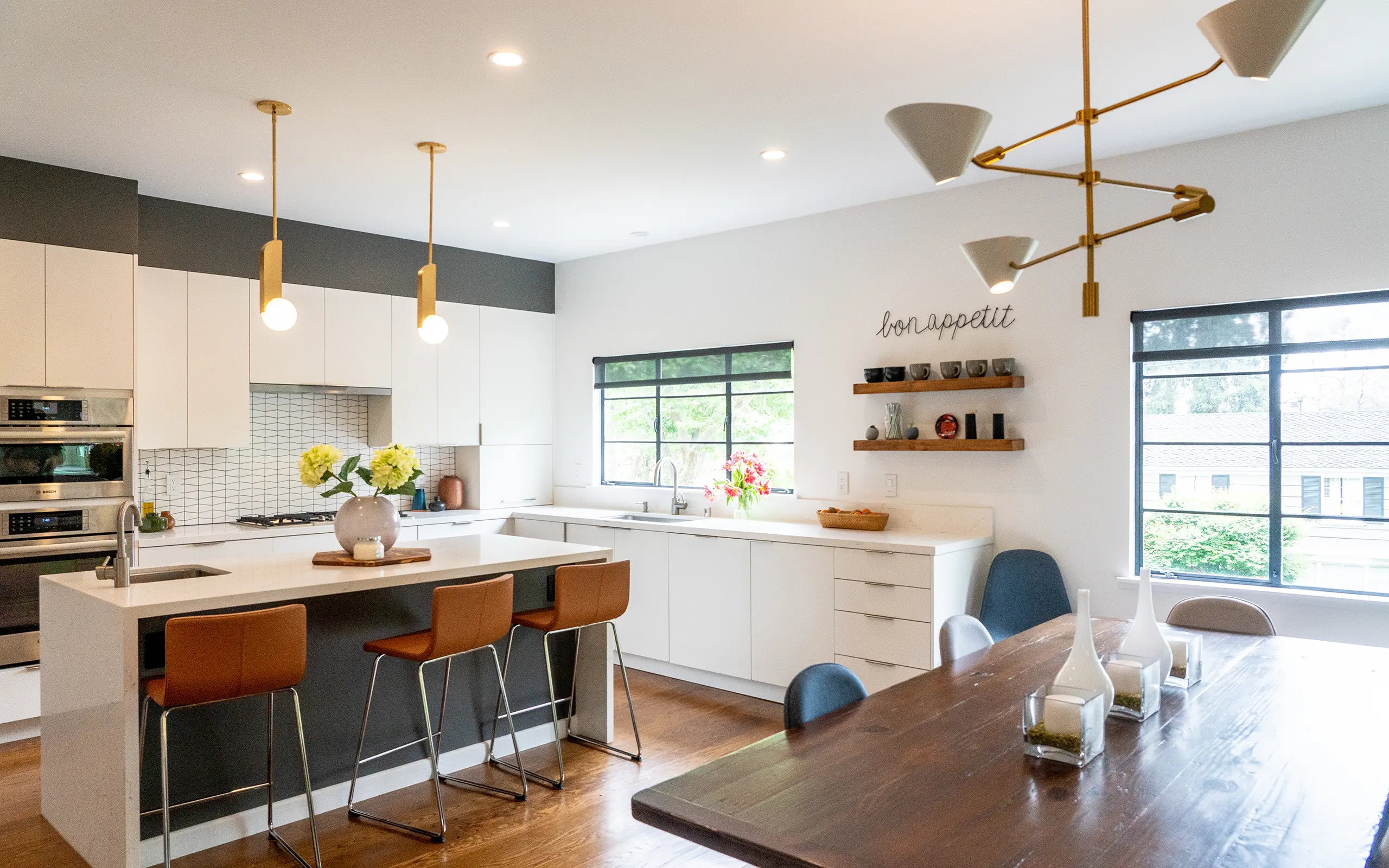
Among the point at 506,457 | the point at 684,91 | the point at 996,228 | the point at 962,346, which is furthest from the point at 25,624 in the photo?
the point at 996,228

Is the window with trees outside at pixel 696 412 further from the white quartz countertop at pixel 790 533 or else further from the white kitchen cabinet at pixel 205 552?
the white kitchen cabinet at pixel 205 552

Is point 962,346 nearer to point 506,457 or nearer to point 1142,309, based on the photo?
point 1142,309

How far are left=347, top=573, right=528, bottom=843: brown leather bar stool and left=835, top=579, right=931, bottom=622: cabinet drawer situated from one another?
1.74 m

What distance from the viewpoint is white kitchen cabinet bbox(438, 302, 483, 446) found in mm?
5984

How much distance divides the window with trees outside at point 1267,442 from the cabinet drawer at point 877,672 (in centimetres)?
121

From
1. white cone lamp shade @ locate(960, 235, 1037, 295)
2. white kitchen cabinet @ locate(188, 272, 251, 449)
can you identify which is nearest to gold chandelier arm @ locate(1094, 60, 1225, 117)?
white cone lamp shade @ locate(960, 235, 1037, 295)

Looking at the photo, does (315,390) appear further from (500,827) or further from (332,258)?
(500,827)

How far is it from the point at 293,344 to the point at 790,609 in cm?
321

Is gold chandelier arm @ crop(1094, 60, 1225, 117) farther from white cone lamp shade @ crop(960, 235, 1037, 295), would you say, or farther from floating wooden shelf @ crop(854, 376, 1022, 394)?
floating wooden shelf @ crop(854, 376, 1022, 394)

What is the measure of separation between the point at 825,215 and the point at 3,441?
4233 mm

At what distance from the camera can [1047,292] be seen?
14.3 ft

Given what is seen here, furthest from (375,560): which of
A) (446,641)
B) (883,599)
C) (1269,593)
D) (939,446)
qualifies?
(1269,593)

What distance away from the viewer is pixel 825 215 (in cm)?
520

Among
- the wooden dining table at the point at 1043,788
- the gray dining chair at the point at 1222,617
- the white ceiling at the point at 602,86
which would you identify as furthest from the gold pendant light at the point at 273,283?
the gray dining chair at the point at 1222,617
